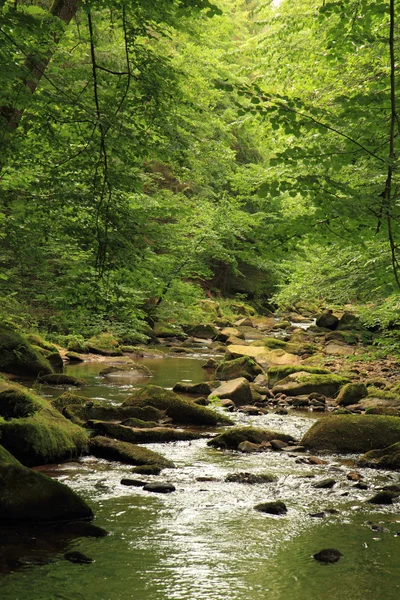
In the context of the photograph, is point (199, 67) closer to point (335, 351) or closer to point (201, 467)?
point (335, 351)

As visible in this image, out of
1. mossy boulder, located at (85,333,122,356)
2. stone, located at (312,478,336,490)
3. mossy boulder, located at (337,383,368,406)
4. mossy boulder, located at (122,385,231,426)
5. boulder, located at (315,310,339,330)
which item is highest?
boulder, located at (315,310,339,330)

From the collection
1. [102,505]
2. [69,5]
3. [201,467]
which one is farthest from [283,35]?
[102,505]

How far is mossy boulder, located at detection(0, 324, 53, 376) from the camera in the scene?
13.9m

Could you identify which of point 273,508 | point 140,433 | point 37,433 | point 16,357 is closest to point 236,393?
point 140,433

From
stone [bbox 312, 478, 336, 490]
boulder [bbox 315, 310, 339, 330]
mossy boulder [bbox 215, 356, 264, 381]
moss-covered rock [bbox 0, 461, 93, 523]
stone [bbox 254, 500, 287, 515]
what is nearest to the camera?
moss-covered rock [bbox 0, 461, 93, 523]

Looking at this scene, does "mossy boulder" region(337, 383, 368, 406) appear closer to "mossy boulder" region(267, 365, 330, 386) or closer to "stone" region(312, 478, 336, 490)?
"mossy boulder" region(267, 365, 330, 386)

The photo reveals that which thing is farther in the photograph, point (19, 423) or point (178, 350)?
point (178, 350)

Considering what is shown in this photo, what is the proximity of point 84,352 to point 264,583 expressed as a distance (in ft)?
47.7

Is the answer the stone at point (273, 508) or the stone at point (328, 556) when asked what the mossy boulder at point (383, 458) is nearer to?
the stone at point (273, 508)

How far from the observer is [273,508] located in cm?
644

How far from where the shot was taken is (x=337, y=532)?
590cm

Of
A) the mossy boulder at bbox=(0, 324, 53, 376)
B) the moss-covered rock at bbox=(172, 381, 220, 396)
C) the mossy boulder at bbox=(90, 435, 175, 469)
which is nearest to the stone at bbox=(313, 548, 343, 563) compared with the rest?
the mossy boulder at bbox=(90, 435, 175, 469)

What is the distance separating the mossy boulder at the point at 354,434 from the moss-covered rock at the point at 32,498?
4616 millimetres

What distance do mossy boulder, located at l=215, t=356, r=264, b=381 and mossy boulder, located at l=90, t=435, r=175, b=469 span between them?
7.53 meters
